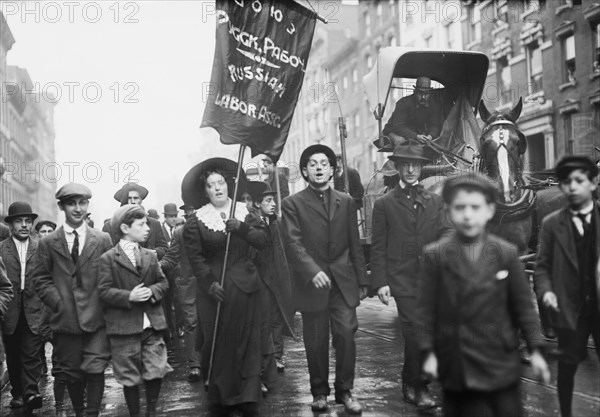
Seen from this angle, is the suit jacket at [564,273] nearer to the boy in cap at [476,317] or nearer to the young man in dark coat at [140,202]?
the boy in cap at [476,317]

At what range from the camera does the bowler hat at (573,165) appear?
5336mm

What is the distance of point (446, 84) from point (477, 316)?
7.87 metres

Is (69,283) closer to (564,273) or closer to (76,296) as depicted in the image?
(76,296)

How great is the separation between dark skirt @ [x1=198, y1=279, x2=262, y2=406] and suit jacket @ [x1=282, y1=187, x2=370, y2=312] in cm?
47

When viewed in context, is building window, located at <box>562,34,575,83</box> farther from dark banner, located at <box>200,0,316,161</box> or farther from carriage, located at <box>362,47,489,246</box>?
dark banner, located at <box>200,0,316,161</box>

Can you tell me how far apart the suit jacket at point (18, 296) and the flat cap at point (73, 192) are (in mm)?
1517

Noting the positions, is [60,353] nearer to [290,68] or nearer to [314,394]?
[314,394]

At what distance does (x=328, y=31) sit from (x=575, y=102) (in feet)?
112

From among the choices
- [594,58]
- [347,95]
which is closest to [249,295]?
[594,58]

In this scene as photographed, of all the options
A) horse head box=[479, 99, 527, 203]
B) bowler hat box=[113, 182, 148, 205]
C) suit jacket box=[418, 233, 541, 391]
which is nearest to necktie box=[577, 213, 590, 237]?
suit jacket box=[418, 233, 541, 391]

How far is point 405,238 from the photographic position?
22.4ft

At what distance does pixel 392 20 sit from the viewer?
4494 cm

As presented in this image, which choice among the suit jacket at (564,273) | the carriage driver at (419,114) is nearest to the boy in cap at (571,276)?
the suit jacket at (564,273)

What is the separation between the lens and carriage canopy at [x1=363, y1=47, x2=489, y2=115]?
1136cm
